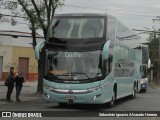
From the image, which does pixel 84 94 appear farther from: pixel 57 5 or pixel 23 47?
pixel 23 47

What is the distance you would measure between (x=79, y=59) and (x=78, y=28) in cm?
139

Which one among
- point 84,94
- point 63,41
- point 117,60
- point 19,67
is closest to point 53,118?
point 84,94

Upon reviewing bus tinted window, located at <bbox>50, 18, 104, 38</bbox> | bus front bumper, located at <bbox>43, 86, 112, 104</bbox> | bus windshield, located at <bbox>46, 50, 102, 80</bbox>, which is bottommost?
bus front bumper, located at <bbox>43, 86, 112, 104</bbox>

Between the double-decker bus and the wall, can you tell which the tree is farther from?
the wall

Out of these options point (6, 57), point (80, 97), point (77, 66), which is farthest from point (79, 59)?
point (6, 57)

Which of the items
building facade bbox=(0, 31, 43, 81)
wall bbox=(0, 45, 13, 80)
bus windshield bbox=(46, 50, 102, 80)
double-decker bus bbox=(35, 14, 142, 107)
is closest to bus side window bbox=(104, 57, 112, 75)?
double-decker bus bbox=(35, 14, 142, 107)

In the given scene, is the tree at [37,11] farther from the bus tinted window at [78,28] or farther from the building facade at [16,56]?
the building facade at [16,56]

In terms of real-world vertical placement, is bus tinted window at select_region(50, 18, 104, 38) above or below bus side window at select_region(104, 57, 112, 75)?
above

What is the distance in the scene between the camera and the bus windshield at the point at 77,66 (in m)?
20.1

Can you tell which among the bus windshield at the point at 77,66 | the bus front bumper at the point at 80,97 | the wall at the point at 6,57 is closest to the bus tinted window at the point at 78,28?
the bus windshield at the point at 77,66

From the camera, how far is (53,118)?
1675cm

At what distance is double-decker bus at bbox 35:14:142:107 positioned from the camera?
20.0 meters

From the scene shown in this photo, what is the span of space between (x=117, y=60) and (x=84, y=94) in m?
4.00

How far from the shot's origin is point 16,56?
5978 centimetres
